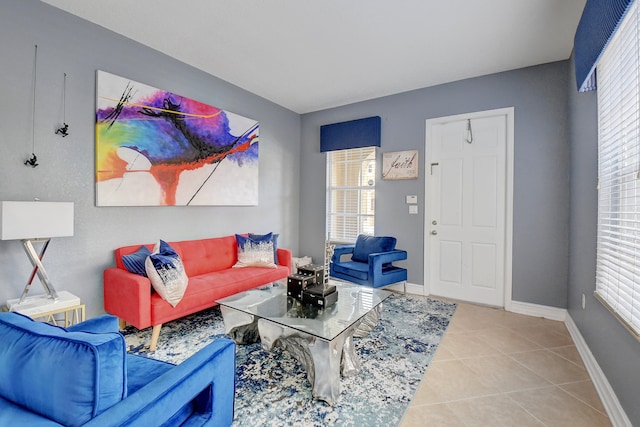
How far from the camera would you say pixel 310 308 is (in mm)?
2131

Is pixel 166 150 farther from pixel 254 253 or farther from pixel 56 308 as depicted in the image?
pixel 56 308

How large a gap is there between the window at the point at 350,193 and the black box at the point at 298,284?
2.24 meters

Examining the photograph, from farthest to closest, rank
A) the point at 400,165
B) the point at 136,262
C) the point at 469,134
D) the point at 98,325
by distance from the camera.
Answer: the point at 400,165, the point at 469,134, the point at 136,262, the point at 98,325

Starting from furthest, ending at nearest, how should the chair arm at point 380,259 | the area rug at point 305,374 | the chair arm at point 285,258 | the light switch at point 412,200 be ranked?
the light switch at point 412,200 < the chair arm at point 285,258 < the chair arm at point 380,259 < the area rug at point 305,374

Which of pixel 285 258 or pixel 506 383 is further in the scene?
pixel 285 258

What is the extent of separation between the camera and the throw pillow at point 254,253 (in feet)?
11.3

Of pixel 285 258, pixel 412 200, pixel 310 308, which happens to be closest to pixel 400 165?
pixel 412 200

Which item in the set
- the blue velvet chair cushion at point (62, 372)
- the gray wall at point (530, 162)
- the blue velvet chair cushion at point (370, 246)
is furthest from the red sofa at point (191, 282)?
the gray wall at point (530, 162)

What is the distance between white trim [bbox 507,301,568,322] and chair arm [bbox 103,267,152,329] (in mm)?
3704

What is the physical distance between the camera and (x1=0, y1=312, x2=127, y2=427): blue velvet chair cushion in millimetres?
820

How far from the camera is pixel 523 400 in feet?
5.92

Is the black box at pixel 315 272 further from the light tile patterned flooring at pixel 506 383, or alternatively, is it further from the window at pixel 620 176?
the window at pixel 620 176

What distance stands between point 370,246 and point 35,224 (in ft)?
Answer: 10.7

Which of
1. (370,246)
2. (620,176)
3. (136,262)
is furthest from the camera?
(370,246)
